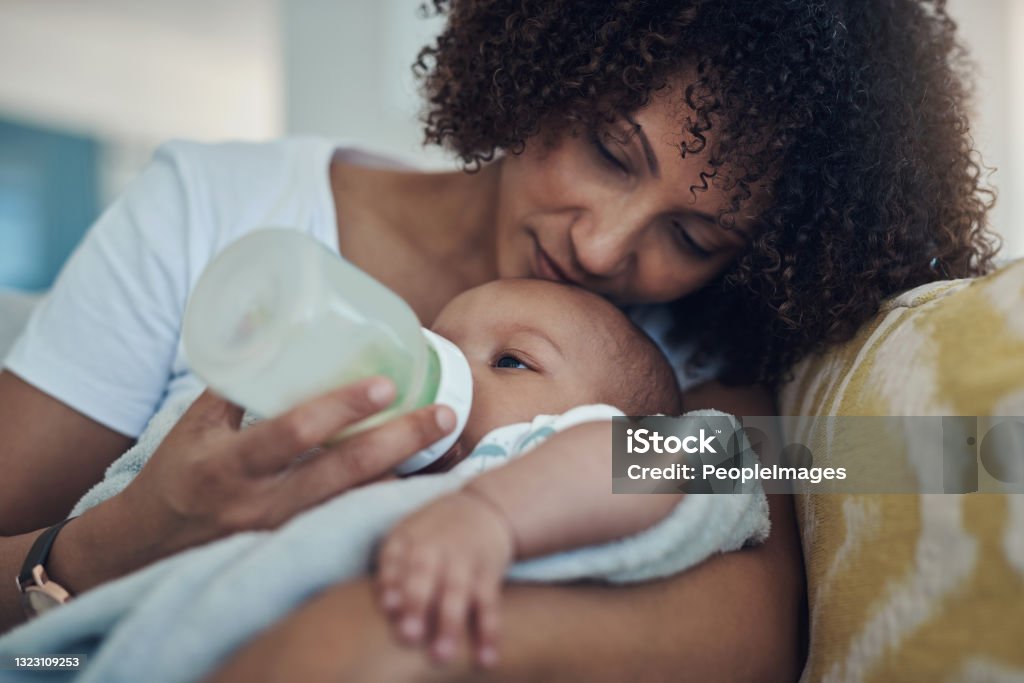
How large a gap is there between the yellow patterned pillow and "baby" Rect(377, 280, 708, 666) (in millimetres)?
188

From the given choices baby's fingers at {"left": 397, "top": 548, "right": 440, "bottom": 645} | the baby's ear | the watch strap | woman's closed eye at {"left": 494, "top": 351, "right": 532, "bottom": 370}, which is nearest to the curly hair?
woman's closed eye at {"left": 494, "top": 351, "right": 532, "bottom": 370}

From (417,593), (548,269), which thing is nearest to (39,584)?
(417,593)

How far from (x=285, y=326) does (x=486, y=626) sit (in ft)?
0.87

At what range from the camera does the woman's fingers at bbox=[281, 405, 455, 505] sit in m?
0.68

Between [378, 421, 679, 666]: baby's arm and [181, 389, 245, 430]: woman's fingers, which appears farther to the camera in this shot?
[181, 389, 245, 430]: woman's fingers

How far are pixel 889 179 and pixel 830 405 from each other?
372 mm

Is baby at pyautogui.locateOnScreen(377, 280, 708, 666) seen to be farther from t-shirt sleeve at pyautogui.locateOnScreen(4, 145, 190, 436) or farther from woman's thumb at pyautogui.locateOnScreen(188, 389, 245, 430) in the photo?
t-shirt sleeve at pyautogui.locateOnScreen(4, 145, 190, 436)

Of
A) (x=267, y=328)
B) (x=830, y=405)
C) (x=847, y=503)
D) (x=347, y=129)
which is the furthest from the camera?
(x=347, y=129)

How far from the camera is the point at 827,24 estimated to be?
981 millimetres

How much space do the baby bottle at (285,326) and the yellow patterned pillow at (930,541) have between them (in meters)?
0.46

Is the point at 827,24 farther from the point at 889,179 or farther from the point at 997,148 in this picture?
the point at 997,148

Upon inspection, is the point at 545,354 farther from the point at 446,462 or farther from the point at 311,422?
the point at 311,422

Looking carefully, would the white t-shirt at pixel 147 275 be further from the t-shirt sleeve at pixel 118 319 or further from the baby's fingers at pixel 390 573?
the baby's fingers at pixel 390 573

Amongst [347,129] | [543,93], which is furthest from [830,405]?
[347,129]
